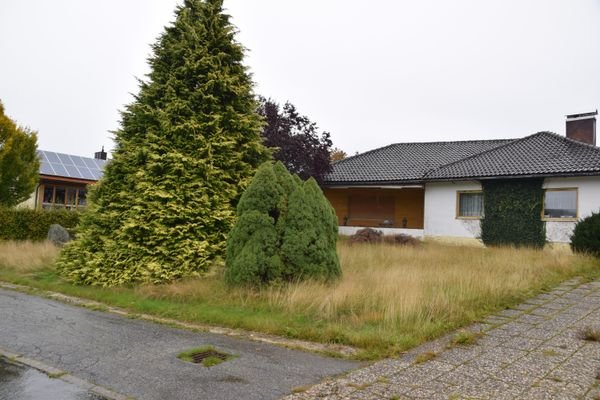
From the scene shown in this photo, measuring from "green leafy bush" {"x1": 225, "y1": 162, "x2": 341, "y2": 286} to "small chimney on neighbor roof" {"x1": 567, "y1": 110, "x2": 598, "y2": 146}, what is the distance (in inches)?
804

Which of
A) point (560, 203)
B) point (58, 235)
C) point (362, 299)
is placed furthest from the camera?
point (560, 203)

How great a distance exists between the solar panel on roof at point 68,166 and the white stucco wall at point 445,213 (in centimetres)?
2100

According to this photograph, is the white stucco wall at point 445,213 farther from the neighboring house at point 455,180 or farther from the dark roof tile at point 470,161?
the dark roof tile at point 470,161

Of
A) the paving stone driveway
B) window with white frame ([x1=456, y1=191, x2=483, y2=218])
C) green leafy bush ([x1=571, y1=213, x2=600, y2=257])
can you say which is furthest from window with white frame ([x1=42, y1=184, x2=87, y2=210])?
the paving stone driveway

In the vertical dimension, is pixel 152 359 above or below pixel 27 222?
below

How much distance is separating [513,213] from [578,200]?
2415 millimetres

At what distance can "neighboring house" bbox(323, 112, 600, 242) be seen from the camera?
59.0 ft

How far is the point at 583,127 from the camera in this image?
77.4ft

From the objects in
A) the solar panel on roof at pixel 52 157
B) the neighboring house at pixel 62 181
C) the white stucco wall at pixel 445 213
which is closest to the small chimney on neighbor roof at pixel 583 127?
the white stucco wall at pixel 445 213

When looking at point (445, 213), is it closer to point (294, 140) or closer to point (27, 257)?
point (294, 140)

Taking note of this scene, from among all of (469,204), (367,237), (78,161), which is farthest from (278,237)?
(78,161)

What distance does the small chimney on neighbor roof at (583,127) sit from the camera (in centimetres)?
2328

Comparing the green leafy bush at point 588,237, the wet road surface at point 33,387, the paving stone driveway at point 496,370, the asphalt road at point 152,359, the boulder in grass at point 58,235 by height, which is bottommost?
the wet road surface at point 33,387

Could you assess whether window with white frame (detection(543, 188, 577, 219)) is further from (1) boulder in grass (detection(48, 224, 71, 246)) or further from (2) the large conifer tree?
(1) boulder in grass (detection(48, 224, 71, 246))
